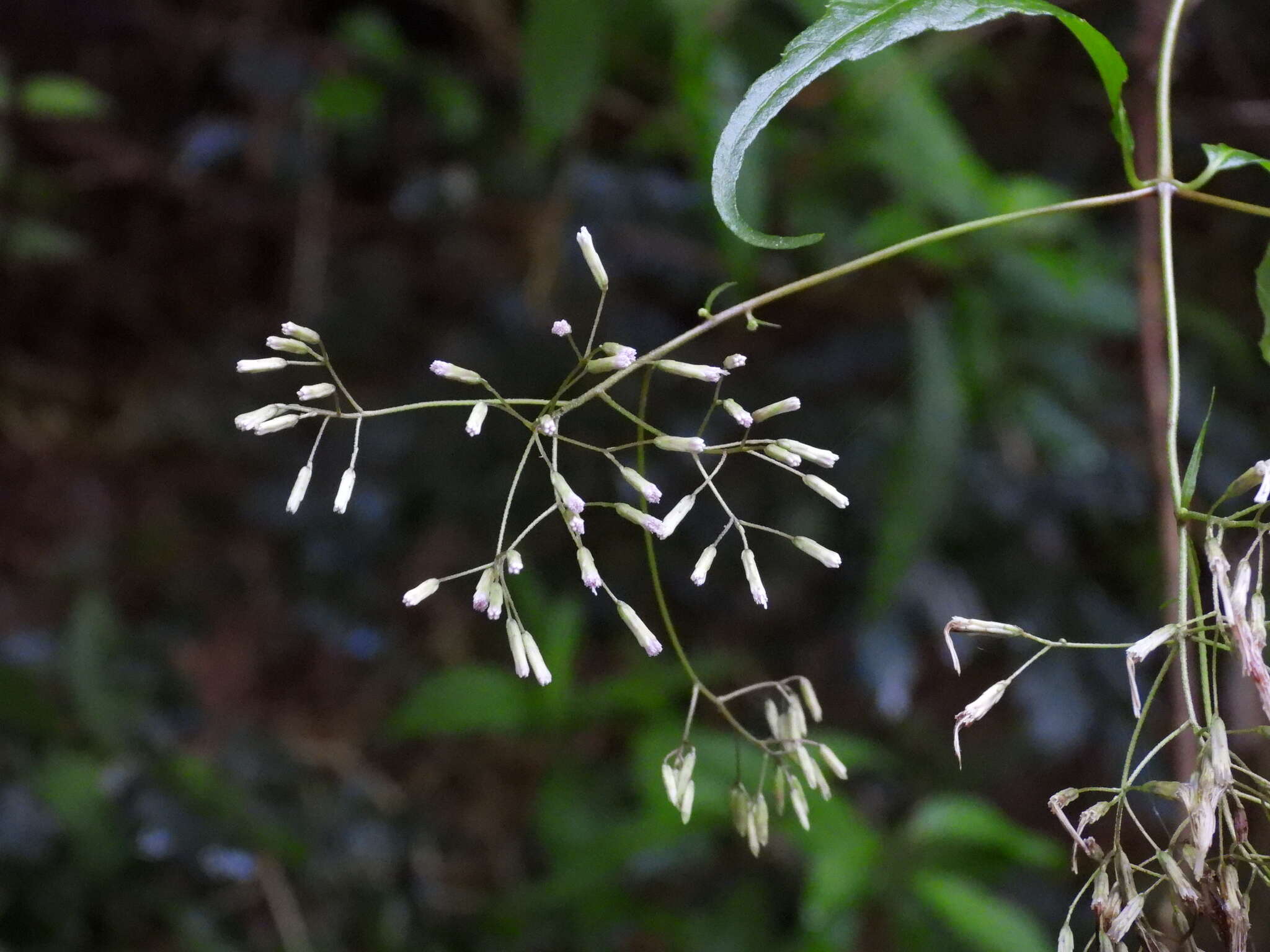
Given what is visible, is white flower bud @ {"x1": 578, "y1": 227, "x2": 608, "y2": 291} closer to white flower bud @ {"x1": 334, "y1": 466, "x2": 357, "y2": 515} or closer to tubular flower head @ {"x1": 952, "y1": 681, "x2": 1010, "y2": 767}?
white flower bud @ {"x1": 334, "y1": 466, "x2": 357, "y2": 515}

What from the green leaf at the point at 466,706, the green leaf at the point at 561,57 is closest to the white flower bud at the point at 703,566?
the green leaf at the point at 561,57

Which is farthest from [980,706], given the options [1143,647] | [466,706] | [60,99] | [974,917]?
[60,99]

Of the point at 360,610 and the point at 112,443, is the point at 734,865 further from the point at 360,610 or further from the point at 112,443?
the point at 112,443

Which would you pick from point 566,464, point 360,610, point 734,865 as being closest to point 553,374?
point 566,464

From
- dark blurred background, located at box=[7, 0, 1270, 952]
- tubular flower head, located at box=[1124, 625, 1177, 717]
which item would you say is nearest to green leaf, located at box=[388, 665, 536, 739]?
dark blurred background, located at box=[7, 0, 1270, 952]

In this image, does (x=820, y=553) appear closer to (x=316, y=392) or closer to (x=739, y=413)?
(x=739, y=413)
